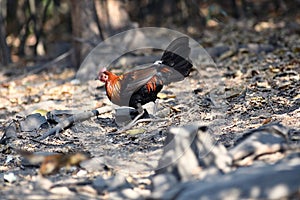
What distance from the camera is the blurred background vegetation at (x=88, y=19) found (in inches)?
305

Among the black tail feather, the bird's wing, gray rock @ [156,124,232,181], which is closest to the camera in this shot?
gray rock @ [156,124,232,181]

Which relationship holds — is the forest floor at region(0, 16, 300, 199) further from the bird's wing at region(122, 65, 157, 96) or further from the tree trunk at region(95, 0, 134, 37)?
the tree trunk at region(95, 0, 134, 37)

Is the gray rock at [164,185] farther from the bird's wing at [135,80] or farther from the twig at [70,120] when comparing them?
the twig at [70,120]

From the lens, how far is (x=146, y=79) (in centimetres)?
459

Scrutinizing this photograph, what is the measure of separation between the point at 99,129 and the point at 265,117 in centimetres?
146

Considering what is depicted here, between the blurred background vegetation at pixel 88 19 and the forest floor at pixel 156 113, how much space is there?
703 millimetres

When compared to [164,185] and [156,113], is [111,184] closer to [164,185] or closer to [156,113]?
[164,185]

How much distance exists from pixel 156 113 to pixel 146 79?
58cm

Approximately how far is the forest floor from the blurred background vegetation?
2.31 ft

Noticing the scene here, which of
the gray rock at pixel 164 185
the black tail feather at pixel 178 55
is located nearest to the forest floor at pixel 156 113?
the gray rock at pixel 164 185

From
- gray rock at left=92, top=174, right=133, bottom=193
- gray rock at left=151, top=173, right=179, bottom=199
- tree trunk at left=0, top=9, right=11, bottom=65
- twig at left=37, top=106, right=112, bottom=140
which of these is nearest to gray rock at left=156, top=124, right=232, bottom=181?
gray rock at left=151, top=173, right=179, bottom=199

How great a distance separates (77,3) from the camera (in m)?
7.62

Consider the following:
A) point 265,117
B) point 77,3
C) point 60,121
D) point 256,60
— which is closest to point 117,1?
point 77,3

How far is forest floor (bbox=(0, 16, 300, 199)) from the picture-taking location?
3.58 metres
